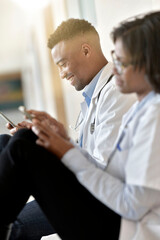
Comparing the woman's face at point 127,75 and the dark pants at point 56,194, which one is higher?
the woman's face at point 127,75

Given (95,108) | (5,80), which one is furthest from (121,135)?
(5,80)

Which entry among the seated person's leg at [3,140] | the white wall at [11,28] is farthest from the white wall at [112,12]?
the white wall at [11,28]

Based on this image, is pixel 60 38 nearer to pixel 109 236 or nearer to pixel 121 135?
pixel 121 135

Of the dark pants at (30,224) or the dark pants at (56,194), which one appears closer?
the dark pants at (56,194)

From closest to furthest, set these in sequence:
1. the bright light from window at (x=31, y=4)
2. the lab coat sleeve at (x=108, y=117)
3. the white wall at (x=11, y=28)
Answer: the lab coat sleeve at (x=108, y=117) < the bright light from window at (x=31, y=4) < the white wall at (x=11, y=28)

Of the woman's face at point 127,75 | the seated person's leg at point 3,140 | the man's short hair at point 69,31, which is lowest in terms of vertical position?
the seated person's leg at point 3,140

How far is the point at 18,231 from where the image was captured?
1373 millimetres

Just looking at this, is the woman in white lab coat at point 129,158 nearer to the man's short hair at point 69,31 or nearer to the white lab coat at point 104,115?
the white lab coat at point 104,115

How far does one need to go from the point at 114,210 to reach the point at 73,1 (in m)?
2.76

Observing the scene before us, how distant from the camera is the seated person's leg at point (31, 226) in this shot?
1.38m

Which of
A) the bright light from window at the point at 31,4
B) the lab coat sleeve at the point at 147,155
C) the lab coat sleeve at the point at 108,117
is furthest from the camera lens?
the bright light from window at the point at 31,4

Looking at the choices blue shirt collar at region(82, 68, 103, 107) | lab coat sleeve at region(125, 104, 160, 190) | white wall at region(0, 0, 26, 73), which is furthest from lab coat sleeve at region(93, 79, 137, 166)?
white wall at region(0, 0, 26, 73)

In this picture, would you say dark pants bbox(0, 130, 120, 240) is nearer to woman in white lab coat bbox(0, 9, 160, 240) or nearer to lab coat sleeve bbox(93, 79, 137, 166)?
woman in white lab coat bbox(0, 9, 160, 240)

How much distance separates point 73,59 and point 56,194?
0.78m
